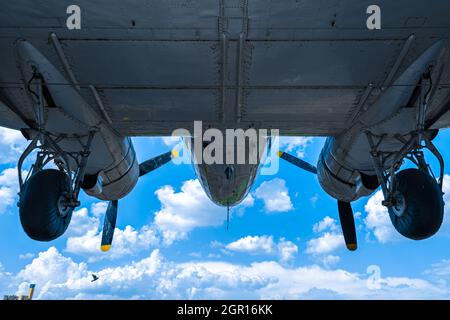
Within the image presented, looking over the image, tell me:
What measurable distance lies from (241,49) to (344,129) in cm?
459

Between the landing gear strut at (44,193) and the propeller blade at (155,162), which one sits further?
the propeller blade at (155,162)

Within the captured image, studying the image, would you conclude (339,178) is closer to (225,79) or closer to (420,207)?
(420,207)

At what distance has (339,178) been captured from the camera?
10.7 m

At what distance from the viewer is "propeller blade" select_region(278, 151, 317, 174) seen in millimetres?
14789

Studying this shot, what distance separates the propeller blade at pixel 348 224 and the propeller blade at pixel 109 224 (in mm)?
8433

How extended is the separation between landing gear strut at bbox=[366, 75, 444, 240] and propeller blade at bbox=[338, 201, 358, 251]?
19.4 ft

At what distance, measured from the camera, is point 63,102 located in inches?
289

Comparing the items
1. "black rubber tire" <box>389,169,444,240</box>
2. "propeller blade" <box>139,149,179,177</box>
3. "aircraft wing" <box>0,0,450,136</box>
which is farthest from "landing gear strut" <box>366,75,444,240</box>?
"propeller blade" <box>139,149,179,177</box>

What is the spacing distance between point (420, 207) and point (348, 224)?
7.08 meters

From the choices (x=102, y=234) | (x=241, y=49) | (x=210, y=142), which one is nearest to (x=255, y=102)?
(x=241, y=49)

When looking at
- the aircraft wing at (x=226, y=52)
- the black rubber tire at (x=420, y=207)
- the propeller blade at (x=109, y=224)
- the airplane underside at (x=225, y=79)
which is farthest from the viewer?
the propeller blade at (x=109, y=224)

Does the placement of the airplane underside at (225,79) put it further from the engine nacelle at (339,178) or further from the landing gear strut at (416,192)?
the engine nacelle at (339,178)

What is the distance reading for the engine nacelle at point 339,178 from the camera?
9.96 m

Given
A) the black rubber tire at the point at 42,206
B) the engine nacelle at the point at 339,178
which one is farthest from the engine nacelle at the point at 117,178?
the engine nacelle at the point at 339,178
